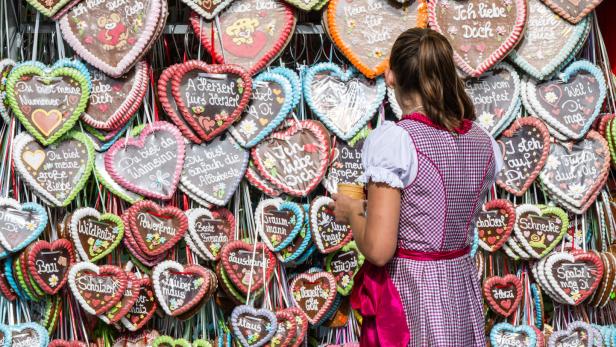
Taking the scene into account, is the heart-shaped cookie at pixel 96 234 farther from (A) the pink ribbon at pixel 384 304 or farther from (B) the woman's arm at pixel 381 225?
(B) the woman's arm at pixel 381 225

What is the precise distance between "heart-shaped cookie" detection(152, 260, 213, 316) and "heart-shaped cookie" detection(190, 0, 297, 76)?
767 mm

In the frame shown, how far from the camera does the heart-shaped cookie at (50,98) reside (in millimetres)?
2990

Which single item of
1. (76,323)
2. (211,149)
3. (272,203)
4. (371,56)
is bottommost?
(76,323)

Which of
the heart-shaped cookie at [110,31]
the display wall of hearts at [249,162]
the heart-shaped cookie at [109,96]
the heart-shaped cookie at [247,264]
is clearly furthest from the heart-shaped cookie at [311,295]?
the heart-shaped cookie at [110,31]

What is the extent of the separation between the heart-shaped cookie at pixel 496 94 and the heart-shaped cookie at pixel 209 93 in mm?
860

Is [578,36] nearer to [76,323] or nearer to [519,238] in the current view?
[519,238]

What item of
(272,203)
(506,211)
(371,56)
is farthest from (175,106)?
(506,211)

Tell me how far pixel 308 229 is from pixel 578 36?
48.8 inches

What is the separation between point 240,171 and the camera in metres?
3.14

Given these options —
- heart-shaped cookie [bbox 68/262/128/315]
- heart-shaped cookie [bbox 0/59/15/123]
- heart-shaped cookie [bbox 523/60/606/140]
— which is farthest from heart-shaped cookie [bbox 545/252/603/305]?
heart-shaped cookie [bbox 0/59/15/123]

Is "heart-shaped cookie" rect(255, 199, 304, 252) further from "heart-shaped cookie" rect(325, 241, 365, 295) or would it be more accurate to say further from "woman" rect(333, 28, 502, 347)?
"woman" rect(333, 28, 502, 347)

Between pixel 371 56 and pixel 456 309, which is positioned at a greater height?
pixel 371 56

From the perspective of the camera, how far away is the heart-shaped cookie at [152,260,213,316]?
3.11 m

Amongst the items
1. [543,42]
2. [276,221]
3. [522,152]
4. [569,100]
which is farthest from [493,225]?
[276,221]
